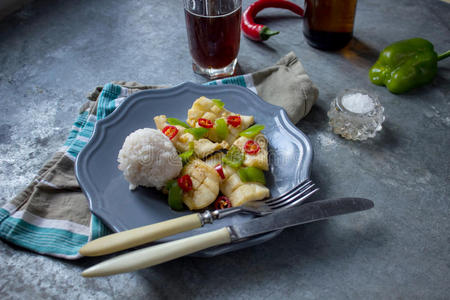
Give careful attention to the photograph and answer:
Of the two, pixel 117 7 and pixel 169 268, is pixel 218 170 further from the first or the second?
pixel 117 7

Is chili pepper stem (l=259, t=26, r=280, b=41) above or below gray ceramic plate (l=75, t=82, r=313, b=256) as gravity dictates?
above

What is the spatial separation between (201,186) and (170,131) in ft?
1.32

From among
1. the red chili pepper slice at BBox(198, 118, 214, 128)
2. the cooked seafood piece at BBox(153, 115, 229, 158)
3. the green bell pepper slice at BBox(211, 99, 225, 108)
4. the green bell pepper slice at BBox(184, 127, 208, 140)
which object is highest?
the green bell pepper slice at BBox(211, 99, 225, 108)

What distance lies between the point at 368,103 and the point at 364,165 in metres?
0.38

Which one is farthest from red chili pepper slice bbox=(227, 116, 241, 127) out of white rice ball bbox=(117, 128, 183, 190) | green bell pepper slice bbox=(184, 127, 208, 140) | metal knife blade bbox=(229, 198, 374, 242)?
metal knife blade bbox=(229, 198, 374, 242)

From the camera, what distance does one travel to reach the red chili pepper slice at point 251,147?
2.03 m

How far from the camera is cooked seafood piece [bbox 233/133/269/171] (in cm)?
198

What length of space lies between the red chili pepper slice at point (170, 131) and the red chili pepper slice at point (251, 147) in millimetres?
381

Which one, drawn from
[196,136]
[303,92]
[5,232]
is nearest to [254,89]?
[303,92]

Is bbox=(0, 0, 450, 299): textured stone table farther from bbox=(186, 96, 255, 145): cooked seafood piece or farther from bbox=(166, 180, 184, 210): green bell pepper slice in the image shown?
bbox=(186, 96, 255, 145): cooked seafood piece

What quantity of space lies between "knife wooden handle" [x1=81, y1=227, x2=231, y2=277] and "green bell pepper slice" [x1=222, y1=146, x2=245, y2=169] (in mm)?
417

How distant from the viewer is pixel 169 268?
1820mm

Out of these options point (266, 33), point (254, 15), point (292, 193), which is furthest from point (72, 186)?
point (254, 15)

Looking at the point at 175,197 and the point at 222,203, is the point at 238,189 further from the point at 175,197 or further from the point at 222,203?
the point at 175,197
